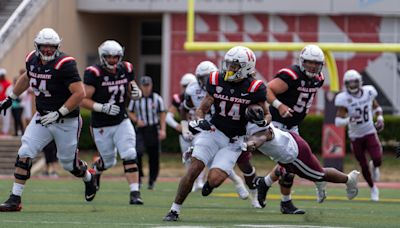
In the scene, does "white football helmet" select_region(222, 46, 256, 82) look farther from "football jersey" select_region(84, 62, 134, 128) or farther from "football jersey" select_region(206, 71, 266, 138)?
"football jersey" select_region(84, 62, 134, 128)

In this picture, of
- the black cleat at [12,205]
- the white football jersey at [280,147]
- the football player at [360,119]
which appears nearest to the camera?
the white football jersey at [280,147]

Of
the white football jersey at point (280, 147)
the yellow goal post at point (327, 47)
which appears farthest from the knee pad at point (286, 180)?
the yellow goal post at point (327, 47)

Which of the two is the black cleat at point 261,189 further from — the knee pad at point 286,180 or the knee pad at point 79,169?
the knee pad at point 79,169

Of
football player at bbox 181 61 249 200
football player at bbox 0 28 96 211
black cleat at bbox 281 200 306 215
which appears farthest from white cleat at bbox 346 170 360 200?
football player at bbox 181 61 249 200

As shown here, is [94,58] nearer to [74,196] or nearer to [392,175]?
[392,175]

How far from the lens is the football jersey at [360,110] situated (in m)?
15.8

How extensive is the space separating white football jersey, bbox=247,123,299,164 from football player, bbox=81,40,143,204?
8.21ft

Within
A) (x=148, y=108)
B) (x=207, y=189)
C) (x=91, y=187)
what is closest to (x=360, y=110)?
(x=148, y=108)

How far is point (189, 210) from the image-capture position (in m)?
12.6

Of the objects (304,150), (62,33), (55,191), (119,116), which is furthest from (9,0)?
(304,150)

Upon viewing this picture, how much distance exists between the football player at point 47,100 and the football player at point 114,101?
44.8 inches

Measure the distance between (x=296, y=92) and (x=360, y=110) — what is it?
12.0ft

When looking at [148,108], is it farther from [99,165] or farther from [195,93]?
[99,165]

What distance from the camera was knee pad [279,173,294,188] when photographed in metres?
12.5
